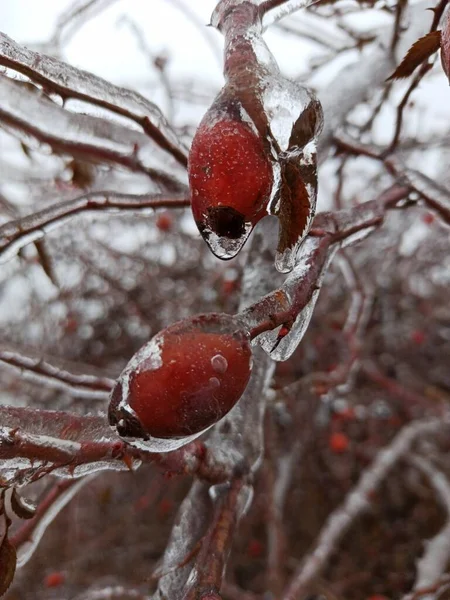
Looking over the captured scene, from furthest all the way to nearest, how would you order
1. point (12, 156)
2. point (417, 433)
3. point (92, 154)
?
point (12, 156) → point (417, 433) → point (92, 154)

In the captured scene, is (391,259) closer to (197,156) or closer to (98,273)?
(98,273)

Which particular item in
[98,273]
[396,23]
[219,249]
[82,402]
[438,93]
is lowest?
[219,249]

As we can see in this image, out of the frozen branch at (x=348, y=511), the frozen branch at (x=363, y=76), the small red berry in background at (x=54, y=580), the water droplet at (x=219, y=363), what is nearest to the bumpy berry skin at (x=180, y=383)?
the water droplet at (x=219, y=363)

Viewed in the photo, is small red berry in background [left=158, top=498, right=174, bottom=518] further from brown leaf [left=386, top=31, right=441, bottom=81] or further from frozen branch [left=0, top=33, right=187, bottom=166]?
brown leaf [left=386, top=31, right=441, bottom=81]

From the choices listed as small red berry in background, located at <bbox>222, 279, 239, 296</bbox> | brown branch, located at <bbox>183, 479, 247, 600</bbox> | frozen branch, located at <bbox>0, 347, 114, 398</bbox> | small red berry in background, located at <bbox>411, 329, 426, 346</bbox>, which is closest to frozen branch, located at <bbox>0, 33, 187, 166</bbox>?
frozen branch, located at <bbox>0, 347, 114, 398</bbox>

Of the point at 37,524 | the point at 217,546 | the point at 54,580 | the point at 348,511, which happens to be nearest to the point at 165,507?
the point at 54,580

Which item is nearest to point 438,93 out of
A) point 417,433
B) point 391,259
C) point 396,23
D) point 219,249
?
point 391,259
